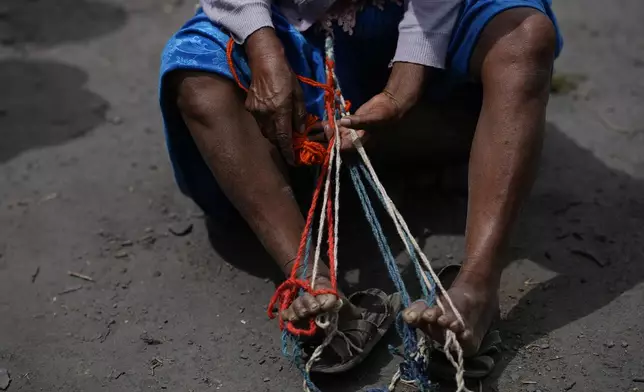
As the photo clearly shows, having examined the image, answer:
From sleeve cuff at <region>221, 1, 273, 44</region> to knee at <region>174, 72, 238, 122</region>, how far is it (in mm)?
131

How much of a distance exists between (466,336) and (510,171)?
385mm

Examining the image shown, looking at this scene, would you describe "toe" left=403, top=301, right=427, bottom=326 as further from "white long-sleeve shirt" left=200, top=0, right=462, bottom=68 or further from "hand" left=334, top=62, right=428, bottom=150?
"white long-sleeve shirt" left=200, top=0, right=462, bottom=68

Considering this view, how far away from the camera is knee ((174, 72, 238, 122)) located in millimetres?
1831

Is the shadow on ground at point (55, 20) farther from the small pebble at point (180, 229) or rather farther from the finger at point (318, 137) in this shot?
the finger at point (318, 137)

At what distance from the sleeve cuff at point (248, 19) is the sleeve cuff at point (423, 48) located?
0.34m

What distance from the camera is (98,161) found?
2.68 m

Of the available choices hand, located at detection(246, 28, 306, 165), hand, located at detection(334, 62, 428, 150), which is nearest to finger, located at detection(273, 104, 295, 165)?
hand, located at detection(246, 28, 306, 165)

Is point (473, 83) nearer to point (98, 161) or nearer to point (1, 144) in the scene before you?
point (98, 161)

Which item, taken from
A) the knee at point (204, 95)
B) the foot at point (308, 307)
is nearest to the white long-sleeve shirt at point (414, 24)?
the knee at point (204, 95)

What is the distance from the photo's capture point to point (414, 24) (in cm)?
189

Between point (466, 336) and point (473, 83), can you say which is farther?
point (473, 83)

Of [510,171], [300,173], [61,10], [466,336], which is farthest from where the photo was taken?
[61,10]

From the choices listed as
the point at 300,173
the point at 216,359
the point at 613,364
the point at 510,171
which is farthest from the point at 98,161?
the point at 613,364

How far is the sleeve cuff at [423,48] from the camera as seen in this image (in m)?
1.88
